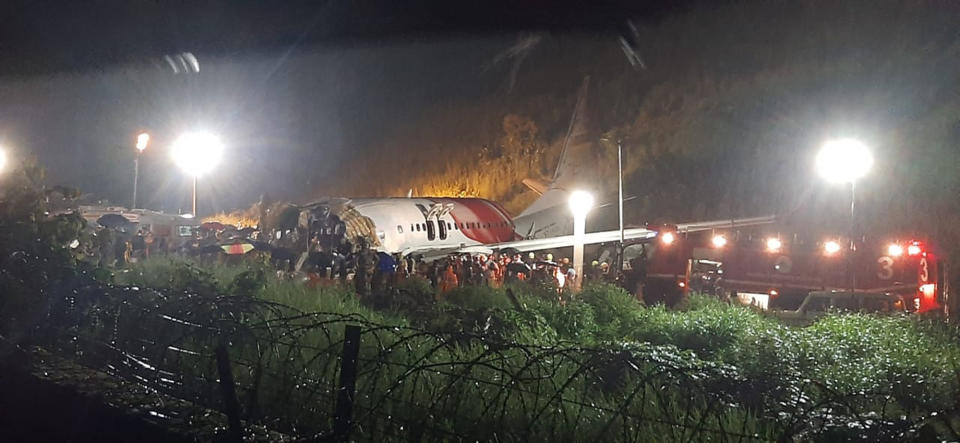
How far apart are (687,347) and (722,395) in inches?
224

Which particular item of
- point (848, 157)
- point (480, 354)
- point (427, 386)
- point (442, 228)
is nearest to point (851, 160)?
point (848, 157)

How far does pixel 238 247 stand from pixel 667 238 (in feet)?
46.1

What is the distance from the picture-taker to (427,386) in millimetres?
6895

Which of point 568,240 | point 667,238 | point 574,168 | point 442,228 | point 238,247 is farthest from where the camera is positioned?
point 574,168

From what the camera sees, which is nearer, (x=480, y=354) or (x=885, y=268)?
(x=480, y=354)

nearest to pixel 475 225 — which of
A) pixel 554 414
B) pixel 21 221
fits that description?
pixel 21 221

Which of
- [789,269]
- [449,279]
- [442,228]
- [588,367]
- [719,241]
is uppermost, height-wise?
[442,228]

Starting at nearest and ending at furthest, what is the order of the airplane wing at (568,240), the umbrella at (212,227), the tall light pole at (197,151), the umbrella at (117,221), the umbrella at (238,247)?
the tall light pole at (197,151)
the umbrella at (238,247)
the airplane wing at (568,240)
the umbrella at (117,221)
the umbrella at (212,227)

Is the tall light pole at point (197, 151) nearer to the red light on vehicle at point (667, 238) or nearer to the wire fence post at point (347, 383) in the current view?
the red light on vehicle at point (667, 238)

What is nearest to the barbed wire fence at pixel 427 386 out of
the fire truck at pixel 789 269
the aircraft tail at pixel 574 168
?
the fire truck at pixel 789 269

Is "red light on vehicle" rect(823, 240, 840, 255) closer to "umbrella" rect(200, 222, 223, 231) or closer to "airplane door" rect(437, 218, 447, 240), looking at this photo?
"airplane door" rect(437, 218, 447, 240)

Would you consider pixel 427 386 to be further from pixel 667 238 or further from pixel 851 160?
pixel 667 238

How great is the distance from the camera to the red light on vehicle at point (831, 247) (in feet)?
53.9

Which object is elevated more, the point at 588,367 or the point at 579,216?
the point at 579,216
